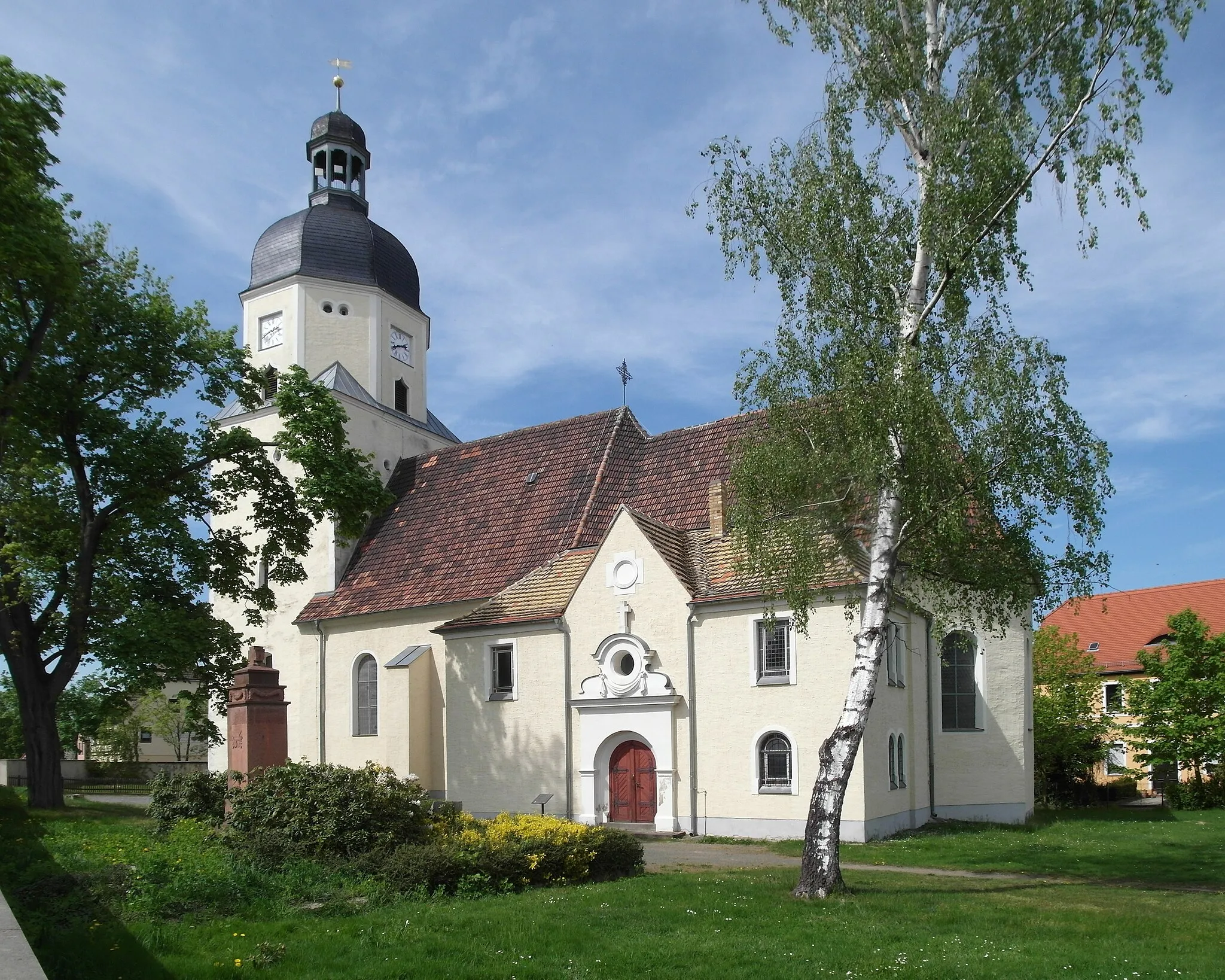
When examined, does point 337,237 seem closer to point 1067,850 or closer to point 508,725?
point 508,725

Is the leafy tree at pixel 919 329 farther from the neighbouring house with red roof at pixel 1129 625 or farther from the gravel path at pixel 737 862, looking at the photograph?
the neighbouring house with red roof at pixel 1129 625

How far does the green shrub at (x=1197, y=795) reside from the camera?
3522 centimetres

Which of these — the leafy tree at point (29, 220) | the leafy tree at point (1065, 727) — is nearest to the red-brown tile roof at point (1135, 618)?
the leafy tree at point (1065, 727)

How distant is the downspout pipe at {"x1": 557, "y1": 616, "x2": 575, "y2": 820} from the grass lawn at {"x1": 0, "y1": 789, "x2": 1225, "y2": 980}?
11.0 meters

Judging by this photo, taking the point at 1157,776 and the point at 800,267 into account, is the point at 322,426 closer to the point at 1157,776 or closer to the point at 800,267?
the point at 800,267

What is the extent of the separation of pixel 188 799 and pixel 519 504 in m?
15.0

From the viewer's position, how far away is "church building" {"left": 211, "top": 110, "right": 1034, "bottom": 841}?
74.9ft

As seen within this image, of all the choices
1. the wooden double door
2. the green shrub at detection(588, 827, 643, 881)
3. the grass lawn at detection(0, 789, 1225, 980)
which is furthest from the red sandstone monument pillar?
the wooden double door

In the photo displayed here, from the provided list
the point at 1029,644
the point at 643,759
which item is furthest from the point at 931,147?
the point at 1029,644

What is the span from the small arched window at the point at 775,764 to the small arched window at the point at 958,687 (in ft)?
18.9

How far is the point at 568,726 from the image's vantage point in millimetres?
25172

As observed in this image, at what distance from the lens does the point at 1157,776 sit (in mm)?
39594

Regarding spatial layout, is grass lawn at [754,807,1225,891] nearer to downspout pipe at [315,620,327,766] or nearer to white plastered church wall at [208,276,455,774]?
downspout pipe at [315,620,327,766]

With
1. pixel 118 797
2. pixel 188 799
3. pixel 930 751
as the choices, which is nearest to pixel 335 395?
pixel 118 797
